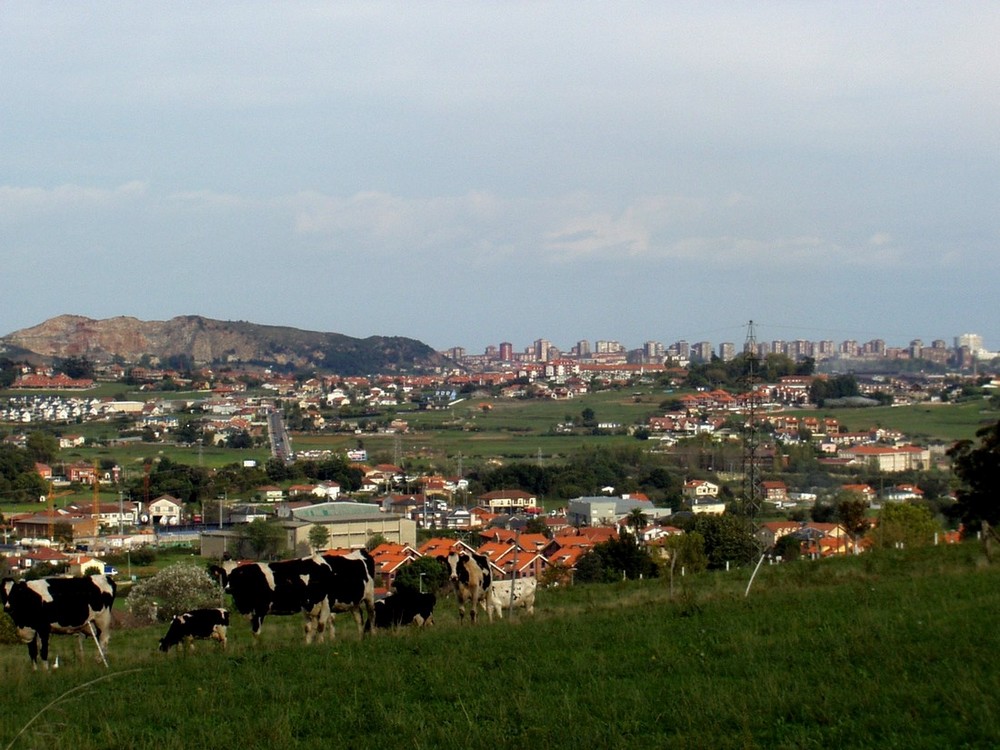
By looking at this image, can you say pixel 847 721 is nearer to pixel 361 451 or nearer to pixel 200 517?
pixel 200 517

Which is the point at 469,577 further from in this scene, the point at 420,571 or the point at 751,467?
the point at 751,467

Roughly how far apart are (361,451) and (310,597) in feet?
275

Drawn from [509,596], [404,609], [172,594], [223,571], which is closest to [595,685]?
[223,571]

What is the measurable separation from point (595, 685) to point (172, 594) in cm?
1986

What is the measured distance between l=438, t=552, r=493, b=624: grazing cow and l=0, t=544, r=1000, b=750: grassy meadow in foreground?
2258 mm

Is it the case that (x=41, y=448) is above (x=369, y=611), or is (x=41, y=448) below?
below

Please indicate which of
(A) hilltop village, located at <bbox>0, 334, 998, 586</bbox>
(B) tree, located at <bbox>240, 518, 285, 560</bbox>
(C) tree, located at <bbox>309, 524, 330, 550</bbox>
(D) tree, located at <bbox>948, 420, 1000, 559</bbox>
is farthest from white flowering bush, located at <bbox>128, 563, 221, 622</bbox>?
(D) tree, located at <bbox>948, 420, 1000, 559</bbox>

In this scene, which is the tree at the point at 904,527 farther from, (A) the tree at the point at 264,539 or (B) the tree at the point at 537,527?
(A) the tree at the point at 264,539

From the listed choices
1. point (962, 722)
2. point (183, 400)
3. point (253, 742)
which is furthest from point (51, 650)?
point (183, 400)

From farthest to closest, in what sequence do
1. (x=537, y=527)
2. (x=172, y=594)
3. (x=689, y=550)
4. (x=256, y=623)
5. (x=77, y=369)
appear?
(x=77, y=369) → (x=537, y=527) → (x=689, y=550) → (x=172, y=594) → (x=256, y=623)

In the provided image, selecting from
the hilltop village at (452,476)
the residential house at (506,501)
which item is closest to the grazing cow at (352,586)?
the hilltop village at (452,476)

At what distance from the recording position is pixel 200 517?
6462 cm

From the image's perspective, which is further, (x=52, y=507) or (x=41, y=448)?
(x=41, y=448)

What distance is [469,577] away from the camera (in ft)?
51.0
